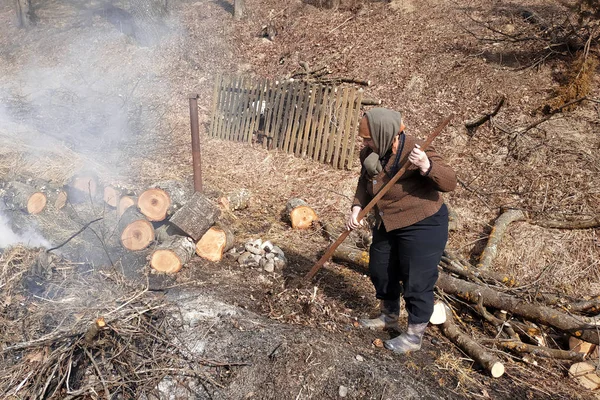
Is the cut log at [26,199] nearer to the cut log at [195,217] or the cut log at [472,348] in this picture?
the cut log at [195,217]

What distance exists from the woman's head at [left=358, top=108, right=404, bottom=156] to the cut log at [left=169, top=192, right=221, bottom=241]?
92.1 inches

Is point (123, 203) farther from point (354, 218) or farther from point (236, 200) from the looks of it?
point (354, 218)

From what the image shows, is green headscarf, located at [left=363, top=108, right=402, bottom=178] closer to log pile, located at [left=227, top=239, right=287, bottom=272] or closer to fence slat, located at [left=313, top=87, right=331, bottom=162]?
log pile, located at [left=227, top=239, right=287, bottom=272]

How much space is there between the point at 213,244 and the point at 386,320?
2.10 m

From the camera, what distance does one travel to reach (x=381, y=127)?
3.12m

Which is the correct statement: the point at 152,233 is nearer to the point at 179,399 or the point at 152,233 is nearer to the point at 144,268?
the point at 144,268

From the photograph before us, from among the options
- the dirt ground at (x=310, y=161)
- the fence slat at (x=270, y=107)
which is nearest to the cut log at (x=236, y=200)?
the dirt ground at (x=310, y=161)

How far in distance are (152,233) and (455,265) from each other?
335cm

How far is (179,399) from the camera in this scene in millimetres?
3074

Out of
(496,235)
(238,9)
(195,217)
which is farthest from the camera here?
(238,9)

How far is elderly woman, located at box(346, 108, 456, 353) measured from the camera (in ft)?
10.3

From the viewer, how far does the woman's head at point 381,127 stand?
3.11 metres

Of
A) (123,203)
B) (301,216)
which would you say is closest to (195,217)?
(123,203)

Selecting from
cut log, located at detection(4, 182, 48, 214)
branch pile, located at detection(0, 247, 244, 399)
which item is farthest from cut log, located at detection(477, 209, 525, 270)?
cut log, located at detection(4, 182, 48, 214)
